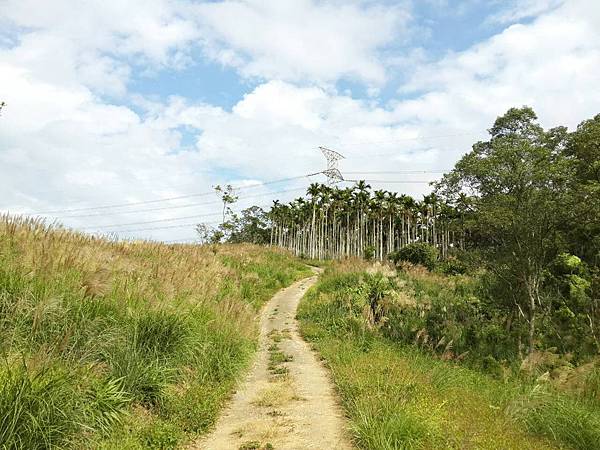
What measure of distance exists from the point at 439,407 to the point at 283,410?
2091 millimetres

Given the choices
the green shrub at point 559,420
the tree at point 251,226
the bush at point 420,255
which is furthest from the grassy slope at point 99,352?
the tree at point 251,226

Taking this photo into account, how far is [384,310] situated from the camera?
14.4m

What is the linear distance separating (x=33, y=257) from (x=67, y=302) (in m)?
0.89

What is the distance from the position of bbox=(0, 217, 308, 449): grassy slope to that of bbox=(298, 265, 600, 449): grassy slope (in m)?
2.01

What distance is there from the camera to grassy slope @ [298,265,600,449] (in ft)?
15.9

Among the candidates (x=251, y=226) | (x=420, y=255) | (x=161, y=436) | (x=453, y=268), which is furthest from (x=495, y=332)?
(x=251, y=226)

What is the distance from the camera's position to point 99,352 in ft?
16.8

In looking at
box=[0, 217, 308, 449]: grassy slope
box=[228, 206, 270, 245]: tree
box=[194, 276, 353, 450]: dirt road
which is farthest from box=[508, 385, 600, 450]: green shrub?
box=[228, 206, 270, 245]: tree

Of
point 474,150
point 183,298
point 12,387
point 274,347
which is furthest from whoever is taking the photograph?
point 474,150

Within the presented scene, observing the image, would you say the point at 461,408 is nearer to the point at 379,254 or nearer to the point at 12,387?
the point at 12,387

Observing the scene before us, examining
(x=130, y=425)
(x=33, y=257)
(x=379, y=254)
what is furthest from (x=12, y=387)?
(x=379, y=254)

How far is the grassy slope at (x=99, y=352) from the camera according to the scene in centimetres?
375

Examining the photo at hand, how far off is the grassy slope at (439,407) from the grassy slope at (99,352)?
2012 mm

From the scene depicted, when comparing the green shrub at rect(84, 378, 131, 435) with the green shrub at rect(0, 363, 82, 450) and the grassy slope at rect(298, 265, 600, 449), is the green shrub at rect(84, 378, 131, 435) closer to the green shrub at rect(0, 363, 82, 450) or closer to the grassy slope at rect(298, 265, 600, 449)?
the green shrub at rect(0, 363, 82, 450)
